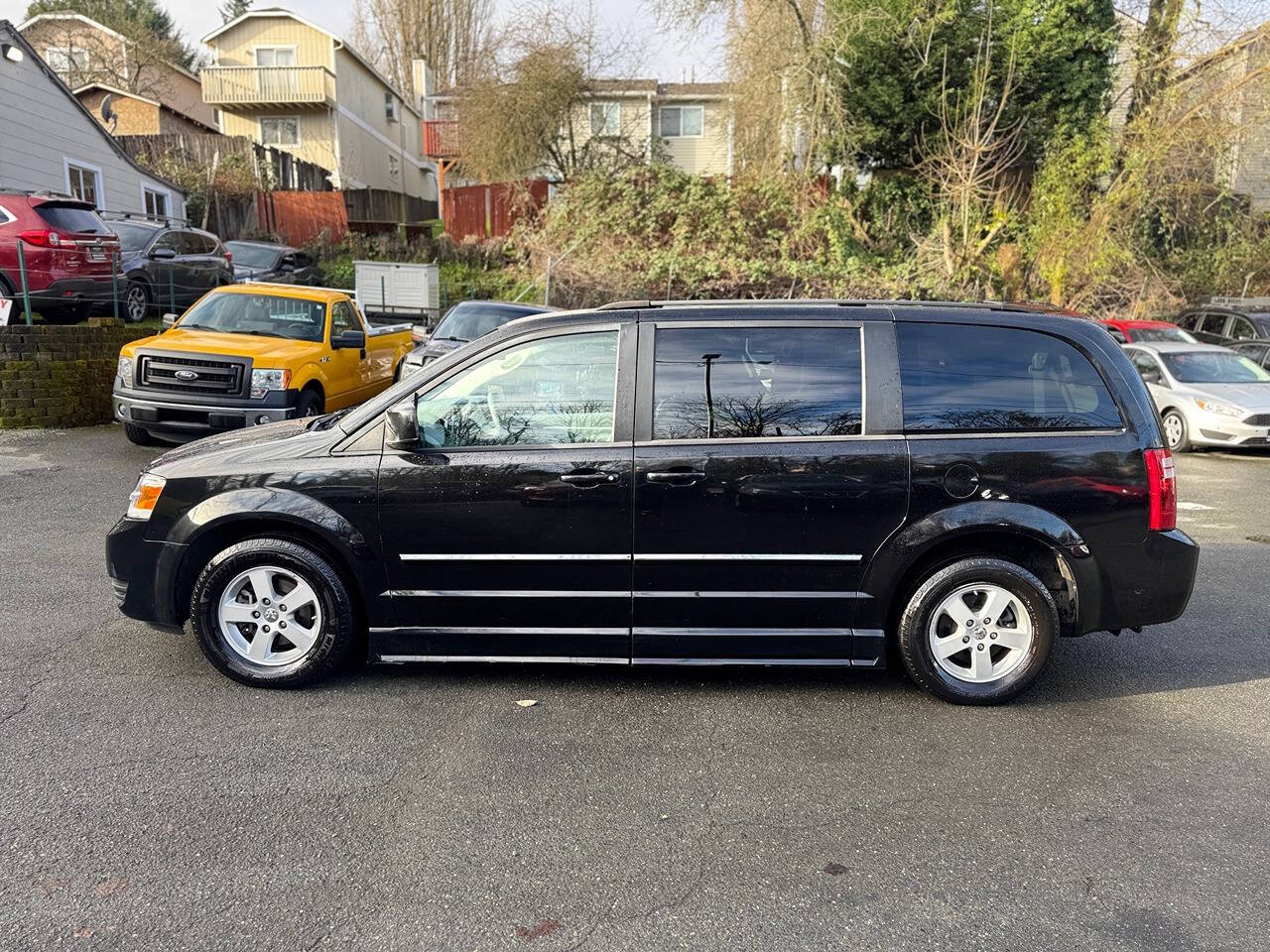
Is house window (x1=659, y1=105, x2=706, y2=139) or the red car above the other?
house window (x1=659, y1=105, x2=706, y2=139)

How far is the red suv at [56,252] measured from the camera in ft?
39.2

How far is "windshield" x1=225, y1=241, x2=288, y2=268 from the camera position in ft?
69.7

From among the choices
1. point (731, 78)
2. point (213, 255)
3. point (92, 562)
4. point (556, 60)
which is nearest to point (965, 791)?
point (92, 562)

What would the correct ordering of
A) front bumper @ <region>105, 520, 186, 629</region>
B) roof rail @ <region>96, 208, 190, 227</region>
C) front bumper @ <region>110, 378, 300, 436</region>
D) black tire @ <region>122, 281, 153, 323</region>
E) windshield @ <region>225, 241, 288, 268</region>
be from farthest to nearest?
windshield @ <region>225, 241, 288, 268</region> → roof rail @ <region>96, 208, 190, 227</region> → black tire @ <region>122, 281, 153, 323</region> → front bumper @ <region>110, 378, 300, 436</region> → front bumper @ <region>105, 520, 186, 629</region>

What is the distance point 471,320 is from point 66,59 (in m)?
33.3

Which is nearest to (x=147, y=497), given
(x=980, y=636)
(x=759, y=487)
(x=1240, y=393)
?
(x=759, y=487)

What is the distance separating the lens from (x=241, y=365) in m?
9.28

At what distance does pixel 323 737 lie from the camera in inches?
154

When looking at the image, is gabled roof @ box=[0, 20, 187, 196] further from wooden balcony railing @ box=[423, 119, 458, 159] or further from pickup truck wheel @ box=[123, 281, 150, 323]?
wooden balcony railing @ box=[423, 119, 458, 159]

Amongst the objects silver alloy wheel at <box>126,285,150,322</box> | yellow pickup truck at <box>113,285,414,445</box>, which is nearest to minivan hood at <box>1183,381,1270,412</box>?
yellow pickup truck at <box>113,285,414,445</box>

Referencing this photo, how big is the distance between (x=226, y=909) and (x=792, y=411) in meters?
2.96

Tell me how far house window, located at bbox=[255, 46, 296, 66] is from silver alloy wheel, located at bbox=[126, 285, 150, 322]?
24.6m

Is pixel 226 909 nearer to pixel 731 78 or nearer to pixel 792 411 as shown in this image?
pixel 792 411

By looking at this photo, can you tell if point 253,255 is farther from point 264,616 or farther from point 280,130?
point 264,616
